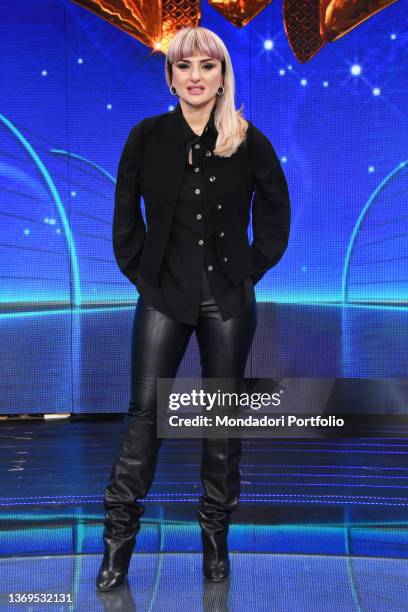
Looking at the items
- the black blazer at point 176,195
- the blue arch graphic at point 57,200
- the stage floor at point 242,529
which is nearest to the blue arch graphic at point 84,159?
the blue arch graphic at point 57,200

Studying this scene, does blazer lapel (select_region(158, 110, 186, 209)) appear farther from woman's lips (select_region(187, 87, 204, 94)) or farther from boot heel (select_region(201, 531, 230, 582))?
boot heel (select_region(201, 531, 230, 582))

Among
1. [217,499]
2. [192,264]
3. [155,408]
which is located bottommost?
[217,499]

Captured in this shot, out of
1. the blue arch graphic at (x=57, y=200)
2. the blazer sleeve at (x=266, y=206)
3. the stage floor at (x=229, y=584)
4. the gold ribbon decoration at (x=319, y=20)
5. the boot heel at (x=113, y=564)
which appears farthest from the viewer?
the blue arch graphic at (x=57, y=200)

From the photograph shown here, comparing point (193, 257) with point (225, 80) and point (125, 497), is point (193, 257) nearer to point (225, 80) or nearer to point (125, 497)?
point (225, 80)

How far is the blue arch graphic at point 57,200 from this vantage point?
225 inches

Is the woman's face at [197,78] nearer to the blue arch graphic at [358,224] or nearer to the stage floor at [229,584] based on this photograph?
the stage floor at [229,584]

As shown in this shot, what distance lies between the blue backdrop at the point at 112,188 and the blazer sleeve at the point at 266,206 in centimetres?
333

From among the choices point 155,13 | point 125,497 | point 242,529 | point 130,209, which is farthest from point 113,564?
point 155,13

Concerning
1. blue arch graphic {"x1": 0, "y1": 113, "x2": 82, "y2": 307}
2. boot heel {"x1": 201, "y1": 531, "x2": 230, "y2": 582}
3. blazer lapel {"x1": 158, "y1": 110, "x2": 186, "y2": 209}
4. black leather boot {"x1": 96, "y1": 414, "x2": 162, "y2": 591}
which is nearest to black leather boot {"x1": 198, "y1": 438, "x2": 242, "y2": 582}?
boot heel {"x1": 201, "y1": 531, "x2": 230, "y2": 582}

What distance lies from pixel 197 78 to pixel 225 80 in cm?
10

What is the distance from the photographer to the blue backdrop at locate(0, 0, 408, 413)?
564cm

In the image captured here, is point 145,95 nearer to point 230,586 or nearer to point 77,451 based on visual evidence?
point 77,451

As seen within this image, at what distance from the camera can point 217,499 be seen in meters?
2.33

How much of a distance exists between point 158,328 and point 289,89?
3.77 meters
